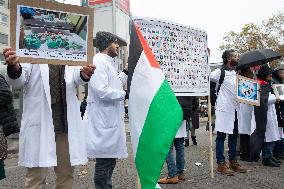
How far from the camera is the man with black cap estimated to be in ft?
13.4

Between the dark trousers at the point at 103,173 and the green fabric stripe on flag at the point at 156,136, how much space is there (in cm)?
90

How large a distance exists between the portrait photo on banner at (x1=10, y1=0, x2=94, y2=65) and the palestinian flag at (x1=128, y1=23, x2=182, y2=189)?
486mm

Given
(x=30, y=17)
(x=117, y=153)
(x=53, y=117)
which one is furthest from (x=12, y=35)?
(x=117, y=153)

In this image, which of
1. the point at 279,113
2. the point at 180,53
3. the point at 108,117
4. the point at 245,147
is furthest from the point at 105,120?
the point at 279,113

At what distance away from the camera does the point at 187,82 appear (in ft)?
19.1

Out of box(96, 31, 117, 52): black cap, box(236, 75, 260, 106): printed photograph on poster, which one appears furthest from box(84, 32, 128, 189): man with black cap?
box(236, 75, 260, 106): printed photograph on poster

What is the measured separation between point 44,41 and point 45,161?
3.41 ft

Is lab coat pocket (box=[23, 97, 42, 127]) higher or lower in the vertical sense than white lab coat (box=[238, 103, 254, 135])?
higher

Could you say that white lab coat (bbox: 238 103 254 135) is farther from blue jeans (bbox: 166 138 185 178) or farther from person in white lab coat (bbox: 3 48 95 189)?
→ person in white lab coat (bbox: 3 48 95 189)

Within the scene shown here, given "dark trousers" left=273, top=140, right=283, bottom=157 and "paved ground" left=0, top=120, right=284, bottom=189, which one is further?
"dark trousers" left=273, top=140, right=283, bottom=157

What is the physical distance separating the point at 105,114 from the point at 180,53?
2015 millimetres

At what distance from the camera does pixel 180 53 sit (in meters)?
5.75

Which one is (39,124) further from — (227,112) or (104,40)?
(227,112)

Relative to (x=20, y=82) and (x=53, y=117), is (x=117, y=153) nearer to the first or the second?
(x=53, y=117)
